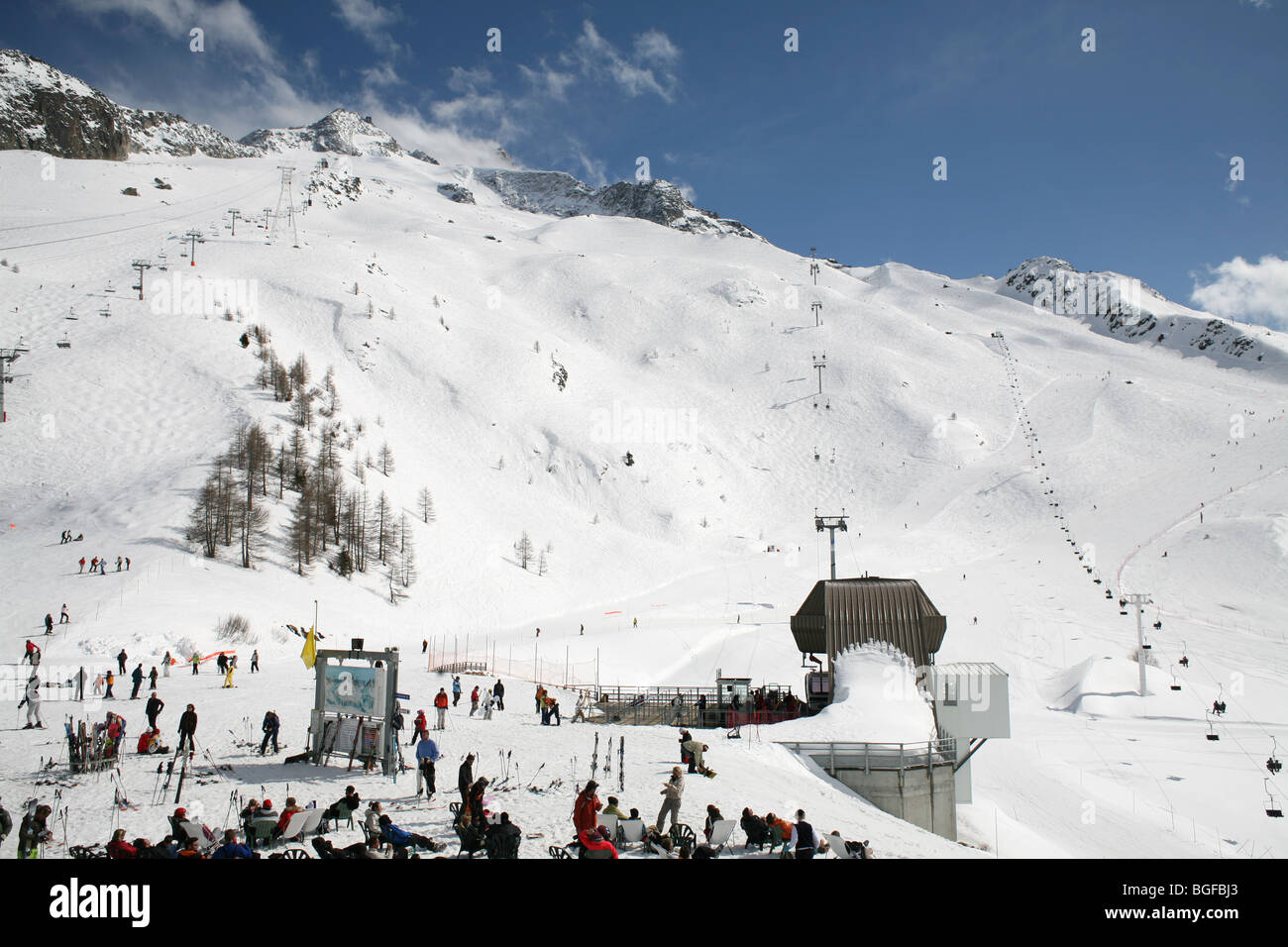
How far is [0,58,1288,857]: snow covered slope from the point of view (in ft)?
85.0

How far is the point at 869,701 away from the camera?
2395 centimetres

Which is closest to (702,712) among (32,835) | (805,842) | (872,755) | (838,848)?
(872,755)

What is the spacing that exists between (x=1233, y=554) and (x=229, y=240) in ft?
366

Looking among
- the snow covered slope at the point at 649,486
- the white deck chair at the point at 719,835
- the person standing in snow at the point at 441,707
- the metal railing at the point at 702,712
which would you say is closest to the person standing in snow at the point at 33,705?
the snow covered slope at the point at 649,486

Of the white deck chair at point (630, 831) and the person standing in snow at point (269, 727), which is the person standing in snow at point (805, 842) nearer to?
the white deck chair at point (630, 831)

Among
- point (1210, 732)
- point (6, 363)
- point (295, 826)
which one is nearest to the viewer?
point (295, 826)

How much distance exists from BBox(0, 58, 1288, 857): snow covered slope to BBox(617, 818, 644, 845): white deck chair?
1848mm

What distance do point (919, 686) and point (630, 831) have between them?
598 inches

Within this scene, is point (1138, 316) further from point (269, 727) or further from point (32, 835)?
point (32, 835)

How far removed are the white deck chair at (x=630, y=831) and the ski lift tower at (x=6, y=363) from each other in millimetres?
60167

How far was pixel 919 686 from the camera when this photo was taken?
81.1 feet

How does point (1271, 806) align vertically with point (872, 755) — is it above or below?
below

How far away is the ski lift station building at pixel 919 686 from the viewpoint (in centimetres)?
1970

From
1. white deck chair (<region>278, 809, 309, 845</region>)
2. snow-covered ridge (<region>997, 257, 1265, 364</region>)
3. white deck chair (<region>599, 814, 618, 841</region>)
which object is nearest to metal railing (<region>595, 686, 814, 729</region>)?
white deck chair (<region>599, 814, 618, 841</region>)
